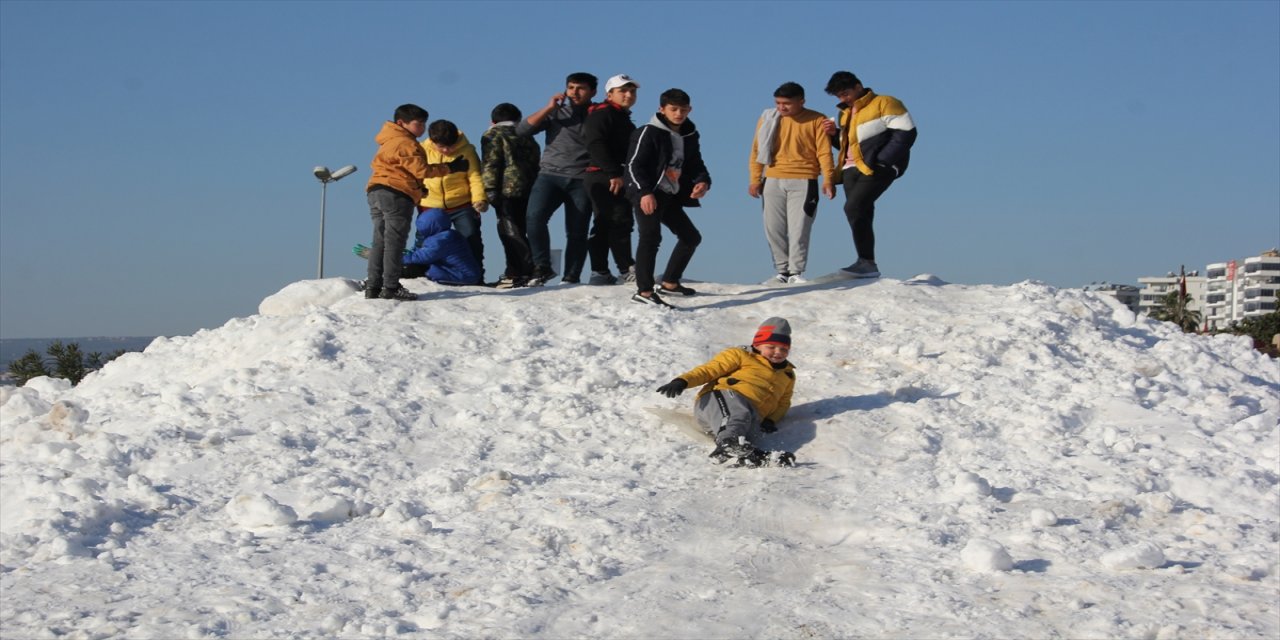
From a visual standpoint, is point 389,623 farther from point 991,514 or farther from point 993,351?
point 993,351

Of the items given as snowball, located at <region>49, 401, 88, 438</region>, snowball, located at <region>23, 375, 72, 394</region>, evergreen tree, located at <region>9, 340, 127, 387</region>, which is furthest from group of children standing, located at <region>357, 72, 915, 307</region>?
evergreen tree, located at <region>9, 340, 127, 387</region>

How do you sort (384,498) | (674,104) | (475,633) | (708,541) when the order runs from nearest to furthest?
(475,633)
(708,541)
(384,498)
(674,104)

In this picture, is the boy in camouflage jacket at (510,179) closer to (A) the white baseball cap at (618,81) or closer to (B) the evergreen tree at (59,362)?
(A) the white baseball cap at (618,81)

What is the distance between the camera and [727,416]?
7152 mm

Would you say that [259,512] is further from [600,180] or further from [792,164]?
[792,164]

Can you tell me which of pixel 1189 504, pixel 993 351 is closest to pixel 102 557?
pixel 1189 504

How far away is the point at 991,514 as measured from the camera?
6102 millimetres

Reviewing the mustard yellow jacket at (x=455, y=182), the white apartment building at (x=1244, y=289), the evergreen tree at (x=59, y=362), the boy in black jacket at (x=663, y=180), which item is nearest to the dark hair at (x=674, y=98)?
the boy in black jacket at (x=663, y=180)

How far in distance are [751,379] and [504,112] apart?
4.81m

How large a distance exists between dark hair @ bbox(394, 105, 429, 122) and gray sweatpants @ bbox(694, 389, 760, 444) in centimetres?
406

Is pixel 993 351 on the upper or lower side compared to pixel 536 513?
upper

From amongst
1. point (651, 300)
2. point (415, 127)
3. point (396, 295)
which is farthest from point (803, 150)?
point (396, 295)

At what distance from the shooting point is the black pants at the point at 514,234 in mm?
11094

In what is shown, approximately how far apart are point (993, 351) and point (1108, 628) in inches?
173
